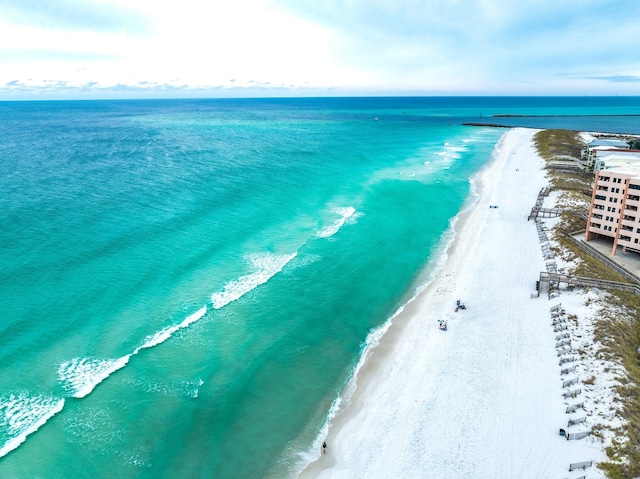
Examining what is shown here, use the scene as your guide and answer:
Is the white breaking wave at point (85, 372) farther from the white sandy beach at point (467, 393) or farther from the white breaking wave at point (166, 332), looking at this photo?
the white sandy beach at point (467, 393)

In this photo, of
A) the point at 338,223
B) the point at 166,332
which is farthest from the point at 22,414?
the point at 338,223

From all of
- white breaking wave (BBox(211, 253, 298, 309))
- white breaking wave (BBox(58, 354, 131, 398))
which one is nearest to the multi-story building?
white breaking wave (BBox(211, 253, 298, 309))

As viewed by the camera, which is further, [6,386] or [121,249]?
[121,249]

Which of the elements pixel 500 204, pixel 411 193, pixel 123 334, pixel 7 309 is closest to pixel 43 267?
pixel 7 309

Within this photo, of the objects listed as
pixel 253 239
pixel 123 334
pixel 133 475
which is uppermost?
pixel 253 239

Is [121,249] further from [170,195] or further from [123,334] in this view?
[170,195]

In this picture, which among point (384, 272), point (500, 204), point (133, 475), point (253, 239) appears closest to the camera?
point (133, 475)

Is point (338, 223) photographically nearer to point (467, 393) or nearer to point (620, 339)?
point (467, 393)
